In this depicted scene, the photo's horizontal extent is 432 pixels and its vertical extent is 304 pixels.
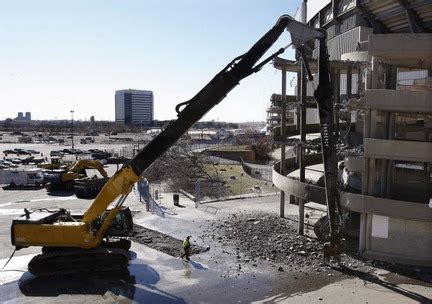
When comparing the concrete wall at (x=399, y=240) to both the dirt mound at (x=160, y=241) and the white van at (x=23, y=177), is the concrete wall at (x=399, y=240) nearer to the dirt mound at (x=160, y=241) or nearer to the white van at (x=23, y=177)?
the dirt mound at (x=160, y=241)

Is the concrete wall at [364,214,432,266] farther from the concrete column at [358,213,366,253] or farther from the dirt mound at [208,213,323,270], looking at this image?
the dirt mound at [208,213,323,270]

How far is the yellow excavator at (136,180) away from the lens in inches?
776

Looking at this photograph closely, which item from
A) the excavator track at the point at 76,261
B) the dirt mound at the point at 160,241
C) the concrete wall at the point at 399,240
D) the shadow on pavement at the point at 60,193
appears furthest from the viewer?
the shadow on pavement at the point at 60,193

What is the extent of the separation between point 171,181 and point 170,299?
30.6 m

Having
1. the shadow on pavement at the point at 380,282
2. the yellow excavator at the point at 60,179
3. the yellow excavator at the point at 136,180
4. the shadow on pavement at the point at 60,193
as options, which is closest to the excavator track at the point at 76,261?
the yellow excavator at the point at 136,180

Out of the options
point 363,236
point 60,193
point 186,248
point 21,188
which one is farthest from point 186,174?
Result: point 363,236

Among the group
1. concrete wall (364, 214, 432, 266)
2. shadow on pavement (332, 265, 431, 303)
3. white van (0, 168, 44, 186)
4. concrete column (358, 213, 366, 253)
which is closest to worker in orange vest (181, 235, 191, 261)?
shadow on pavement (332, 265, 431, 303)

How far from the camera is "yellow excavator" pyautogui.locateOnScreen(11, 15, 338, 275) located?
19.7 m

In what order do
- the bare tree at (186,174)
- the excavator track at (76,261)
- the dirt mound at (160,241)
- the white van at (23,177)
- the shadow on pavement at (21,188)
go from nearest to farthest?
the excavator track at (76,261) < the dirt mound at (160,241) < the bare tree at (186,174) < the shadow on pavement at (21,188) < the white van at (23,177)

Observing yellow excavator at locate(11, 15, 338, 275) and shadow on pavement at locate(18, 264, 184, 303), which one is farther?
yellow excavator at locate(11, 15, 338, 275)

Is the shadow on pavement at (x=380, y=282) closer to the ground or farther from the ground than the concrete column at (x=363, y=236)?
closer to the ground

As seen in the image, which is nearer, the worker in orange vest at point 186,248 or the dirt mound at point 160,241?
the worker in orange vest at point 186,248

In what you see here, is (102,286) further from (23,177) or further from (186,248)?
(23,177)

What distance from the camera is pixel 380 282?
19281 millimetres
